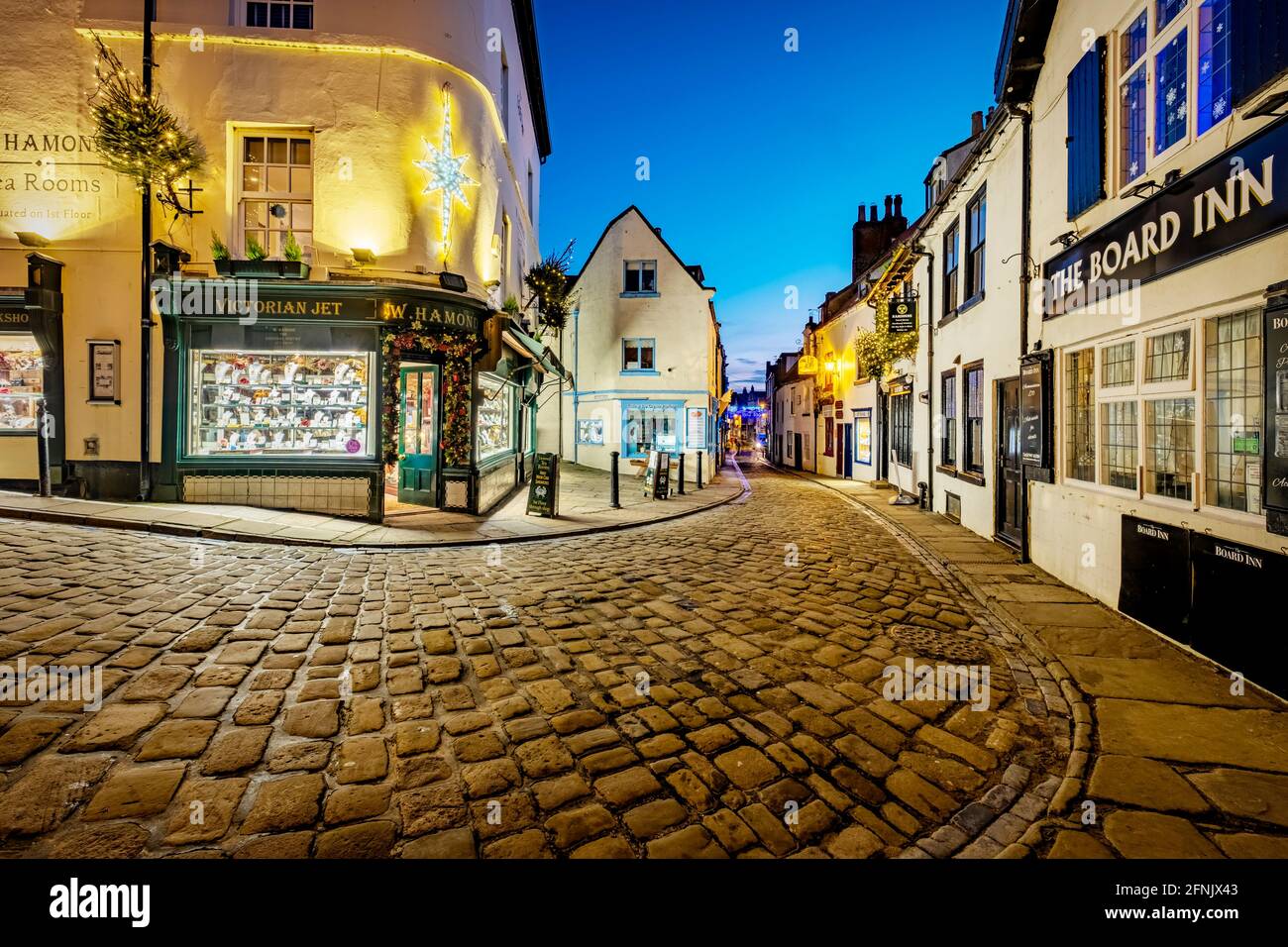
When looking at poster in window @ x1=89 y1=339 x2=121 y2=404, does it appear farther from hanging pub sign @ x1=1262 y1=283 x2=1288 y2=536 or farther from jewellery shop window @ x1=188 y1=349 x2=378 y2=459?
hanging pub sign @ x1=1262 y1=283 x2=1288 y2=536

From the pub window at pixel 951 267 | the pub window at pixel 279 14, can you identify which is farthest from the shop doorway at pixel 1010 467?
the pub window at pixel 279 14

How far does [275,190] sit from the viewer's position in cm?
1095

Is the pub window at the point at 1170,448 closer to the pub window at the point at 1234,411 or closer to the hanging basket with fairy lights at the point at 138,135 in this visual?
the pub window at the point at 1234,411

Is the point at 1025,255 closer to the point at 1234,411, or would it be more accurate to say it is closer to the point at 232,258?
the point at 1234,411

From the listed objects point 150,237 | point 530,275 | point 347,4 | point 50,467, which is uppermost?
point 347,4

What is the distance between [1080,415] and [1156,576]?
2482 millimetres

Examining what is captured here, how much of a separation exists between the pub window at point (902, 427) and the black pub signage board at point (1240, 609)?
482 inches

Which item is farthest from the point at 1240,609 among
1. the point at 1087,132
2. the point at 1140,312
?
the point at 1087,132

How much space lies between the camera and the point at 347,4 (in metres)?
10.8

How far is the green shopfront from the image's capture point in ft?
33.9

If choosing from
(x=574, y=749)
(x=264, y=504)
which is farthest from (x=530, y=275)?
(x=574, y=749)

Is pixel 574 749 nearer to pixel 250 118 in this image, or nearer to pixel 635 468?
pixel 250 118
